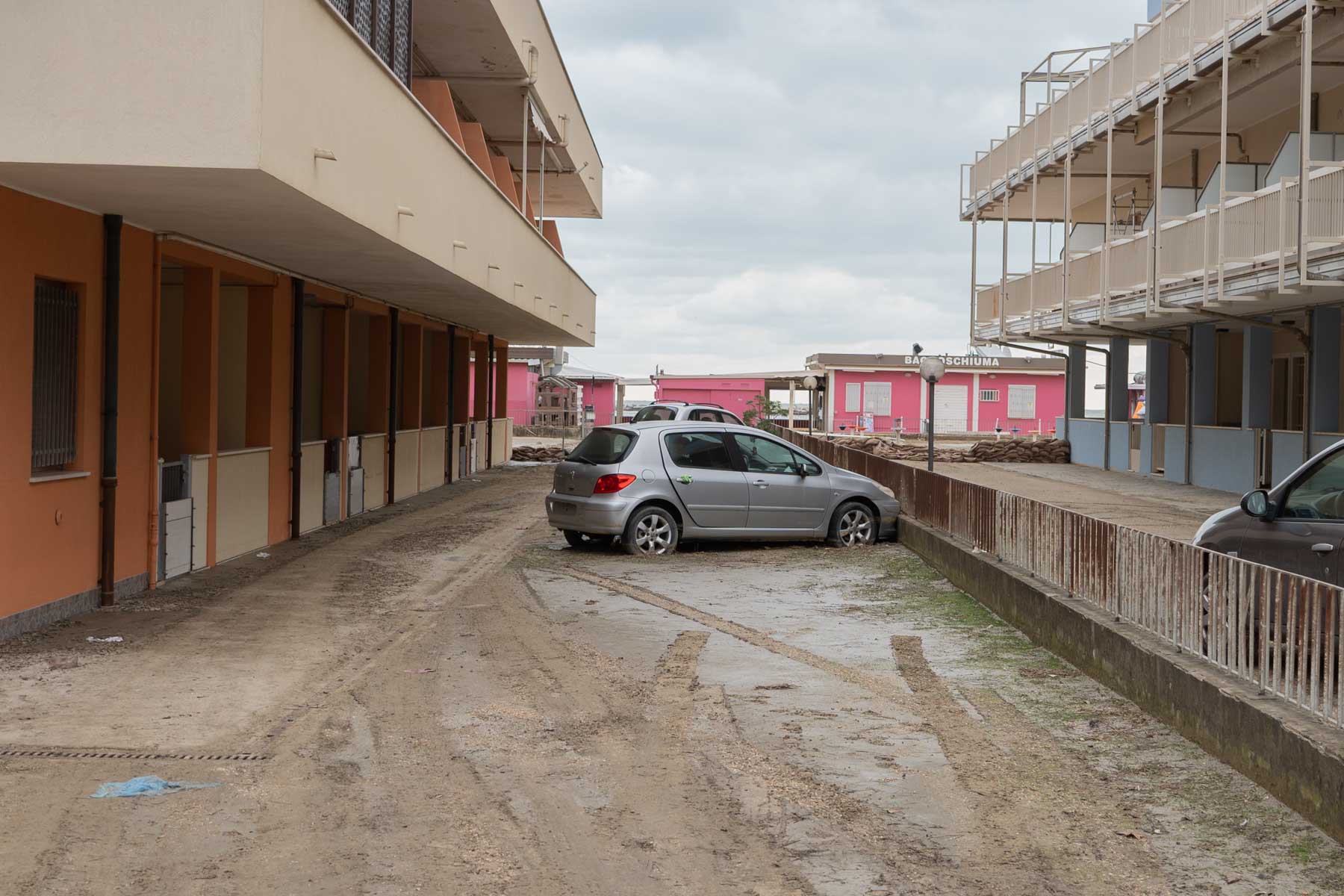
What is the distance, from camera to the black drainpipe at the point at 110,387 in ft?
34.1

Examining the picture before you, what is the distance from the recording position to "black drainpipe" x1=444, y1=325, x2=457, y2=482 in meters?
26.0

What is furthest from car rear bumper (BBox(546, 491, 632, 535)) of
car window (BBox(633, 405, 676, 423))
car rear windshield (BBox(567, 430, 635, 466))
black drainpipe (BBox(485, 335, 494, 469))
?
black drainpipe (BBox(485, 335, 494, 469))

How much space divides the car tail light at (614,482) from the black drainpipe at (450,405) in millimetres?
12092

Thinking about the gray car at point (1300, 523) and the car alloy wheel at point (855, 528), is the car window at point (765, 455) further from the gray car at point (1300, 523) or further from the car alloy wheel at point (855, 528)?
the gray car at point (1300, 523)

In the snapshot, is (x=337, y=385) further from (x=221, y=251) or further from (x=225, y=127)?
(x=225, y=127)

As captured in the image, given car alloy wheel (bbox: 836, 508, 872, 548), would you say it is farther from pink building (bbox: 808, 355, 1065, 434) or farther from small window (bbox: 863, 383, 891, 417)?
small window (bbox: 863, 383, 891, 417)

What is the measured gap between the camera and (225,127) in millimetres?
7855

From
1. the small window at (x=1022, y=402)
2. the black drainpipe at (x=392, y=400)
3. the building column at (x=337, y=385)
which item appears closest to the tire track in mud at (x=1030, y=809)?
the building column at (x=337, y=385)

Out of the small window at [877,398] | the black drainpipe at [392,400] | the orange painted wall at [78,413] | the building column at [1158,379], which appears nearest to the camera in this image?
the orange painted wall at [78,413]

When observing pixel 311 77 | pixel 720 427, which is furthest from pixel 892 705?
pixel 720 427

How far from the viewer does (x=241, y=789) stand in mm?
5801

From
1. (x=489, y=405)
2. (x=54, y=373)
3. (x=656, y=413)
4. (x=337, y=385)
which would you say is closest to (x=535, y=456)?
A: (x=489, y=405)

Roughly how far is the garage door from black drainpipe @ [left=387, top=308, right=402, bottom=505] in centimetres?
4228

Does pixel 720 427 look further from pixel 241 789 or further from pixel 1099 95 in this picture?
pixel 1099 95
